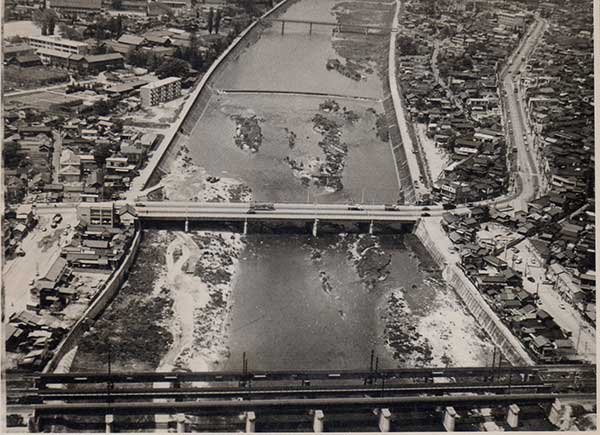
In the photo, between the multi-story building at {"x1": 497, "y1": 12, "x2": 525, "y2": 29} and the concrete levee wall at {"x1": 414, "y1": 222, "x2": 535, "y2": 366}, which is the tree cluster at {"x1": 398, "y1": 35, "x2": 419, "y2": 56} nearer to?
the multi-story building at {"x1": 497, "y1": 12, "x2": 525, "y2": 29}

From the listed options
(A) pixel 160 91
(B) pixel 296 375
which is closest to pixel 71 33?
(A) pixel 160 91

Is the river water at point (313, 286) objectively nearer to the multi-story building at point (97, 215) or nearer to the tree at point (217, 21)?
the multi-story building at point (97, 215)

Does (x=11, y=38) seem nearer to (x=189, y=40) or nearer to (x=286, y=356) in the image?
(x=189, y=40)

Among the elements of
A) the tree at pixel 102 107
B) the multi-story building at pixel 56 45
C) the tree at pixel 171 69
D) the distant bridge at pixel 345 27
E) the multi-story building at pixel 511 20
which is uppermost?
the multi-story building at pixel 511 20

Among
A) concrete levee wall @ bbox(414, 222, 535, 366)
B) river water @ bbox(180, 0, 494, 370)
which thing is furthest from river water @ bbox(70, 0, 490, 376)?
concrete levee wall @ bbox(414, 222, 535, 366)

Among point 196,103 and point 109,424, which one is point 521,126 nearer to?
point 196,103

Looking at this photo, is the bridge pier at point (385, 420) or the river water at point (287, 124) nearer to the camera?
the bridge pier at point (385, 420)

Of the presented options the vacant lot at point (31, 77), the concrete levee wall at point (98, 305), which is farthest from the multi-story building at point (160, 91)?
the concrete levee wall at point (98, 305)
